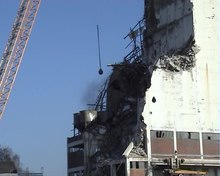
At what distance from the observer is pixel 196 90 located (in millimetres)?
60781

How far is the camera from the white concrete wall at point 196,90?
58.2 meters

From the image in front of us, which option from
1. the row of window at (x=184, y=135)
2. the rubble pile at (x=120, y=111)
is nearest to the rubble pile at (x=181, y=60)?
the rubble pile at (x=120, y=111)

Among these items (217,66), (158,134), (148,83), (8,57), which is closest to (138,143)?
(158,134)

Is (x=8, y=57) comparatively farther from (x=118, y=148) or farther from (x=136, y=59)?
(x=118, y=148)

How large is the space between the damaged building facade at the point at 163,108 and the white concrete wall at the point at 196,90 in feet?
0.37

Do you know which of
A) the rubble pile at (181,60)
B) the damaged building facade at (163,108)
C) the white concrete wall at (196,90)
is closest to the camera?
the damaged building facade at (163,108)

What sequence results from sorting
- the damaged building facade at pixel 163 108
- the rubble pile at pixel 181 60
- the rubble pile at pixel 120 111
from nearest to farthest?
the damaged building facade at pixel 163 108 < the rubble pile at pixel 181 60 < the rubble pile at pixel 120 111

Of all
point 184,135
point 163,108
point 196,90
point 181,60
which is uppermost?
point 181,60

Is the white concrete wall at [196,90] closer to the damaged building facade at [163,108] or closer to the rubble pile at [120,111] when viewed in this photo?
the damaged building facade at [163,108]

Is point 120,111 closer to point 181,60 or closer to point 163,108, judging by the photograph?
point 163,108

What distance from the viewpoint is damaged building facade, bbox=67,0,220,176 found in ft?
186

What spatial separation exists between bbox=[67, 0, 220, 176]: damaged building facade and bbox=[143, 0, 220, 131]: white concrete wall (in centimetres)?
11

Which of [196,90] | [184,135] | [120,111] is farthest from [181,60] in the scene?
[120,111]

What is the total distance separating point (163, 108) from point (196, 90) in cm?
529
